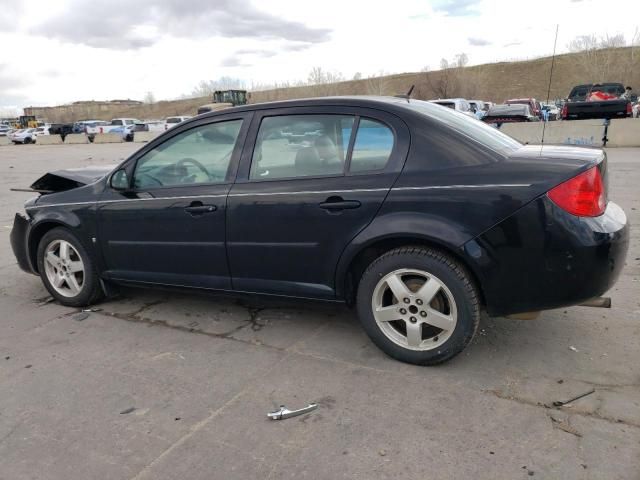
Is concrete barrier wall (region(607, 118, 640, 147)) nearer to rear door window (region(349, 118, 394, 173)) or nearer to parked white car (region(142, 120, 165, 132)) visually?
rear door window (region(349, 118, 394, 173))

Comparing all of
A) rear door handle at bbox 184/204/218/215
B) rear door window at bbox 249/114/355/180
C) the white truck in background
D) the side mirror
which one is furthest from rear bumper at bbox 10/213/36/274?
the white truck in background

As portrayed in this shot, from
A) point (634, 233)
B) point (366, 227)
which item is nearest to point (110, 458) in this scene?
point (366, 227)

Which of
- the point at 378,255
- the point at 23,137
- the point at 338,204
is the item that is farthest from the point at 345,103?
the point at 23,137

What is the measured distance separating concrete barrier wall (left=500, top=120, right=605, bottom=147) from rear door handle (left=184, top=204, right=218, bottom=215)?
52.0 feet

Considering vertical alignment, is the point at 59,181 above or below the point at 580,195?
below

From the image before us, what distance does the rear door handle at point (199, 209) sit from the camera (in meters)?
3.70

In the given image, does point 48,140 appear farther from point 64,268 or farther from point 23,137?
point 64,268

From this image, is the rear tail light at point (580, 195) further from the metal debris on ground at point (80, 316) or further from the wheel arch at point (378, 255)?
the metal debris on ground at point (80, 316)

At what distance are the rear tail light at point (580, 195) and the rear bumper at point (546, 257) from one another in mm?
35

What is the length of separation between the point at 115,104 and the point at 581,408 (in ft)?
457

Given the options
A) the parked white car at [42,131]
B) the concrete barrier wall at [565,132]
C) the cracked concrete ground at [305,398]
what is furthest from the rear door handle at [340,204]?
the parked white car at [42,131]

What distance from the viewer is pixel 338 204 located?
3.28m

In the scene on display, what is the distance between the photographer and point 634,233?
5992 millimetres

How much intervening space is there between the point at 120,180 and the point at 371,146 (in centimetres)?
209
